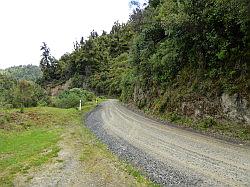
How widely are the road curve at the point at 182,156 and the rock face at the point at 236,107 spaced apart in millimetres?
2286

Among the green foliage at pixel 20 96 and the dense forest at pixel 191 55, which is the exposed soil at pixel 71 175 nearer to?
the dense forest at pixel 191 55

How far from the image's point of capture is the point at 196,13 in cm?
2330

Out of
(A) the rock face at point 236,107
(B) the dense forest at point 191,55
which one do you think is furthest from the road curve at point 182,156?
(B) the dense forest at point 191,55

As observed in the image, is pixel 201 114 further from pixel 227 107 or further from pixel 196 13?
pixel 196 13

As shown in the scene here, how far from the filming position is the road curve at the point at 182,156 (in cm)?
1088

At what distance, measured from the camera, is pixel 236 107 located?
63.9ft

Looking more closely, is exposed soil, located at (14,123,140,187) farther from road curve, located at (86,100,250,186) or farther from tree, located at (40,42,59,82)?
tree, located at (40,42,59,82)

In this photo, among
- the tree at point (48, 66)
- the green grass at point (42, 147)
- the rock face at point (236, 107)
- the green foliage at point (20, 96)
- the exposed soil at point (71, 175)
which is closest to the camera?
the exposed soil at point (71, 175)

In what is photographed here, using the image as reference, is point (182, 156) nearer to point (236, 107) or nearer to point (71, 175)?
point (71, 175)

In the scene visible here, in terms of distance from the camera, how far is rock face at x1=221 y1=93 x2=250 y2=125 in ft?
61.1

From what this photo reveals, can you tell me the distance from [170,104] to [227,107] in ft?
29.1

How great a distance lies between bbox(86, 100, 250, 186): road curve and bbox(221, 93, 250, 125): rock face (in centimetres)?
229

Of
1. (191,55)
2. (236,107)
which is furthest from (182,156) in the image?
(191,55)

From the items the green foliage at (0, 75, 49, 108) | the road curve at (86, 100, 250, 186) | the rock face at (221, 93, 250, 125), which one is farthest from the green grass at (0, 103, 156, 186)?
the green foliage at (0, 75, 49, 108)
